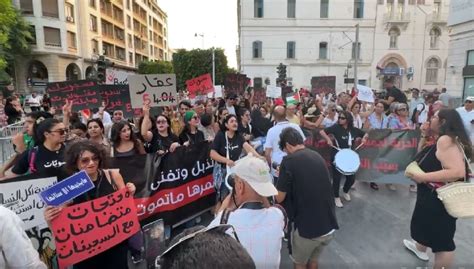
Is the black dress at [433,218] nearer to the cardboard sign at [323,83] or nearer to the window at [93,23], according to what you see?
the cardboard sign at [323,83]

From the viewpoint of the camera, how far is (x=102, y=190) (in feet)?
9.06

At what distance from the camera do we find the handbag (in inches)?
110

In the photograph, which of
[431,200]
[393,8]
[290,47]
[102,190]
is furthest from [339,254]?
[393,8]

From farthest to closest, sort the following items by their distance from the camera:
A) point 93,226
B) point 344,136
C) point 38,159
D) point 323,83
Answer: point 323,83
point 344,136
point 38,159
point 93,226

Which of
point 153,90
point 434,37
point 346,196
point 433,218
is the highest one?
point 434,37

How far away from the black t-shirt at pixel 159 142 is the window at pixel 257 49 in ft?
126

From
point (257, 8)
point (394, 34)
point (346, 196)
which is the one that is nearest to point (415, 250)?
point (346, 196)

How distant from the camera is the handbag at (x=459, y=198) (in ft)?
9.21

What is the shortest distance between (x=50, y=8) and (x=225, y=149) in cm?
4080

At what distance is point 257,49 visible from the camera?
4203 centimetres

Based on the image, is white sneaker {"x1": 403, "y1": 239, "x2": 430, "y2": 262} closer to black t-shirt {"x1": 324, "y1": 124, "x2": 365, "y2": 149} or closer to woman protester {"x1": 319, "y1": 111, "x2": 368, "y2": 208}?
woman protester {"x1": 319, "y1": 111, "x2": 368, "y2": 208}

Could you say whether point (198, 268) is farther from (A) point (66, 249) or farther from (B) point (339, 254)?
(B) point (339, 254)

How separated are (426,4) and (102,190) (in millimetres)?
48902

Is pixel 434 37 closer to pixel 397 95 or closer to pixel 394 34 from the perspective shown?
pixel 394 34
